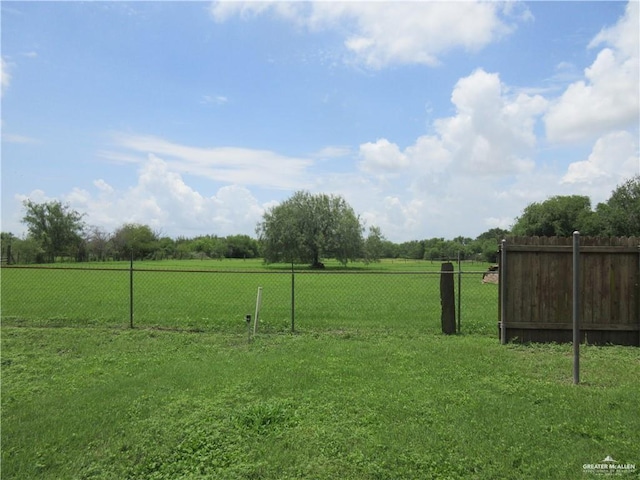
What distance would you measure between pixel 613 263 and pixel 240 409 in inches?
277

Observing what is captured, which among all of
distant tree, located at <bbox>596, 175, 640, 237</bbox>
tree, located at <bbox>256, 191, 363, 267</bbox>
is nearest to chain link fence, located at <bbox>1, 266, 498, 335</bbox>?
tree, located at <bbox>256, 191, 363, 267</bbox>

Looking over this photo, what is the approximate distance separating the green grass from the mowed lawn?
0.06 feet

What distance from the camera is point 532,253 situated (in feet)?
25.6

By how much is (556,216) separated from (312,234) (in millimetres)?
49116

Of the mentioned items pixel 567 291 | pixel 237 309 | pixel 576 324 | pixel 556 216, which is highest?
pixel 556 216

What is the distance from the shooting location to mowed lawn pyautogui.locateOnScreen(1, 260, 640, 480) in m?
3.39

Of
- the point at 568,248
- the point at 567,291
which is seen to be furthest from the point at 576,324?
the point at 568,248

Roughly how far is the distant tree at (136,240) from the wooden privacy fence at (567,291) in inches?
2911

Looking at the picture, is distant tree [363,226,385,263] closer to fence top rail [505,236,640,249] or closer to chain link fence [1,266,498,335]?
chain link fence [1,266,498,335]

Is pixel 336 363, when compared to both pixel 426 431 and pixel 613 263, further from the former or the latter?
pixel 613 263

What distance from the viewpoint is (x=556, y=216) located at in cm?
7381

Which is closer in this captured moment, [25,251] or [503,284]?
[503,284]

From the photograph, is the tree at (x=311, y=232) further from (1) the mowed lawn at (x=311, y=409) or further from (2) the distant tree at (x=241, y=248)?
(2) the distant tree at (x=241, y=248)

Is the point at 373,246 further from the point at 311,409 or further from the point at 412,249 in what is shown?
the point at 311,409
